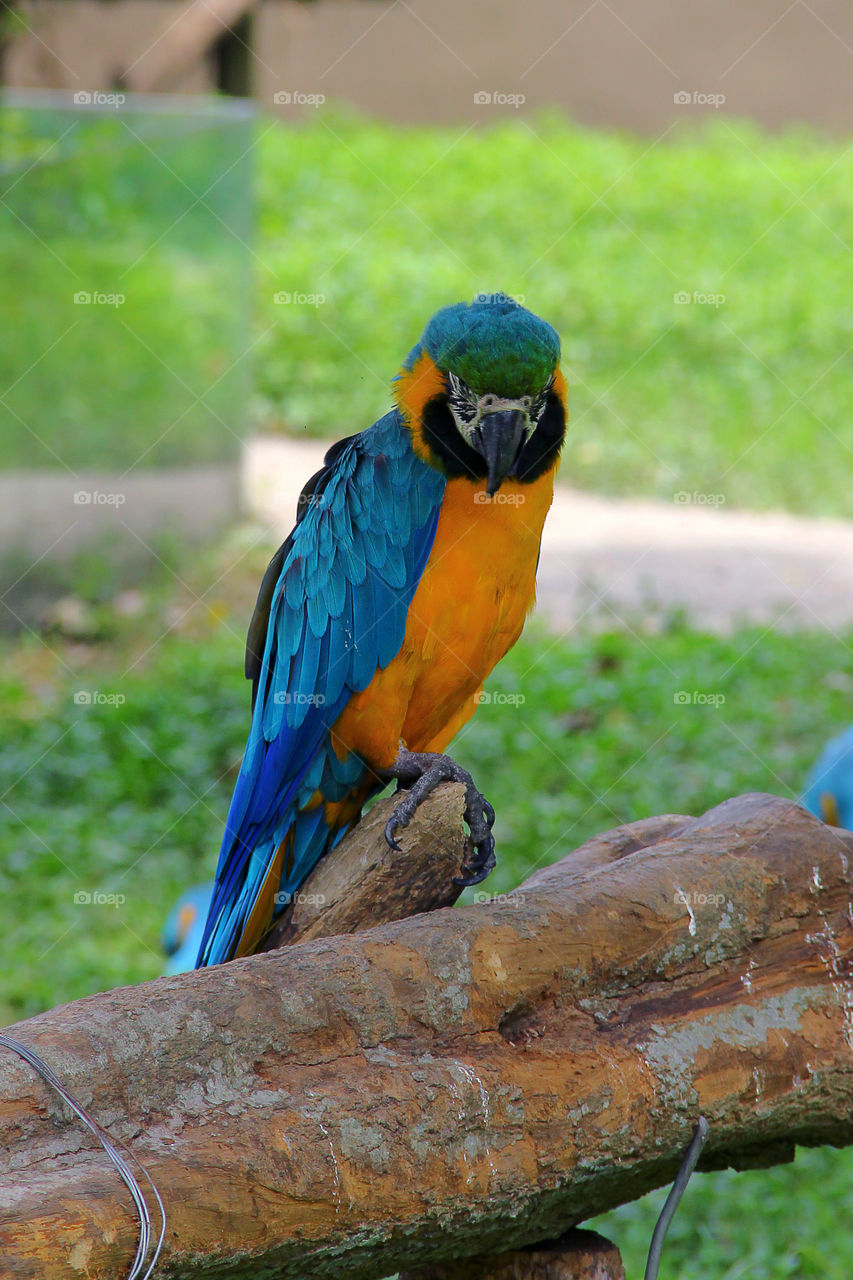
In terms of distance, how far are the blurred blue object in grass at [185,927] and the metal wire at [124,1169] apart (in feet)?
5.20

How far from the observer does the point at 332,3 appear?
30.7 feet

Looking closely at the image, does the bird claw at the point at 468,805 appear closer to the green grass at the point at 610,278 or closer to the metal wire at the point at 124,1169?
the metal wire at the point at 124,1169

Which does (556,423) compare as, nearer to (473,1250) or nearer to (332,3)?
(473,1250)

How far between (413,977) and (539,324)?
105 centimetres

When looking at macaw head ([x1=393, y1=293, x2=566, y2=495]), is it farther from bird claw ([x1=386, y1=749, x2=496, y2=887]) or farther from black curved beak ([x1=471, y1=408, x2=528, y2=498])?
bird claw ([x1=386, y1=749, x2=496, y2=887])

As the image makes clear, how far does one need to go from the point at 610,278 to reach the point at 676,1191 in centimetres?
742

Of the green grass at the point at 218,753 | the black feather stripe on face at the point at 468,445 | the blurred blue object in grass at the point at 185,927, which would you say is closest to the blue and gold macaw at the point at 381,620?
the black feather stripe on face at the point at 468,445

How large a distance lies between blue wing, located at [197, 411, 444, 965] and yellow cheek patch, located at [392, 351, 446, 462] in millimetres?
25

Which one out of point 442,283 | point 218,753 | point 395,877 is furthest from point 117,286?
point 395,877

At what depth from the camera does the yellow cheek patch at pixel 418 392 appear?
2129 millimetres

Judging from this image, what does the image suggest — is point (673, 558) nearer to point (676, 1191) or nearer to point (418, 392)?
point (418, 392)

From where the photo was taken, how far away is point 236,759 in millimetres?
4449

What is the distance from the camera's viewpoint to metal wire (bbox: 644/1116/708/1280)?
5.66 feet

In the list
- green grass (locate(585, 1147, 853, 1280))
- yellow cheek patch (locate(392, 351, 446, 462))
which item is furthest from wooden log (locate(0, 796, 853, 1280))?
green grass (locate(585, 1147, 853, 1280))
